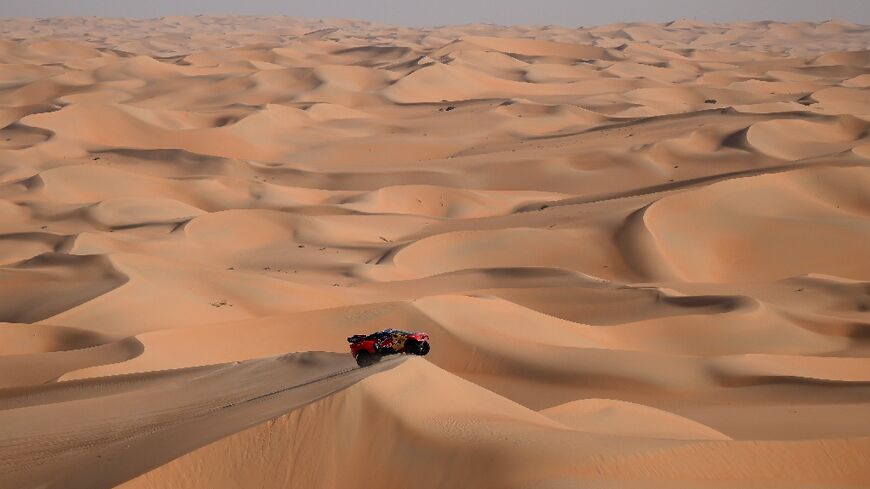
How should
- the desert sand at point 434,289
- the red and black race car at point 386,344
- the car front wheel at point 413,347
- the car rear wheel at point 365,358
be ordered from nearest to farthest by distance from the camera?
the desert sand at point 434,289, the car rear wheel at point 365,358, the red and black race car at point 386,344, the car front wheel at point 413,347

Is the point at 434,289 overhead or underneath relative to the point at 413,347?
underneath

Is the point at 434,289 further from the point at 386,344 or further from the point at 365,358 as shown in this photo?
the point at 365,358

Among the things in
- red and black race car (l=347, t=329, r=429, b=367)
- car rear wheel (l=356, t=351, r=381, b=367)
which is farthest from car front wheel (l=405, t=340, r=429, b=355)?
car rear wheel (l=356, t=351, r=381, b=367)

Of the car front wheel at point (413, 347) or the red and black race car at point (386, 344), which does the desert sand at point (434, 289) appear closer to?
the red and black race car at point (386, 344)

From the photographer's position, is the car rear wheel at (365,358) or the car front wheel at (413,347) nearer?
the car rear wheel at (365,358)

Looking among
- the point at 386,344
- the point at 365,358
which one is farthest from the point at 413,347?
the point at 365,358

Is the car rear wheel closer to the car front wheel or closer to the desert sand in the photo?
the desert sand

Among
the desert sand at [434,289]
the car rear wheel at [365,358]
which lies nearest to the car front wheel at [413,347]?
the car rear wheel at [365,358]
